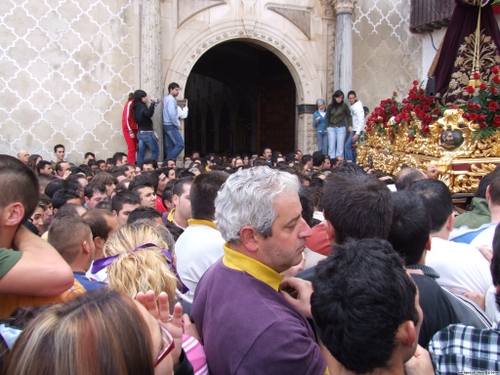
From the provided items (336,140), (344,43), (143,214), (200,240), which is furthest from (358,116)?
(200,240)

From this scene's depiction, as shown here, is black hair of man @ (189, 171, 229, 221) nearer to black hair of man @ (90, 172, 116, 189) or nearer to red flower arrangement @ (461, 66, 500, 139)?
black hair of man @ (90, 172, 116, 189)

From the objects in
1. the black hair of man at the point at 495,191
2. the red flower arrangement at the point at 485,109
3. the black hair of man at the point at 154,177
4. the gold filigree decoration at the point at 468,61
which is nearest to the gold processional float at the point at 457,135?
the red flower arrangement at the point at 485,109

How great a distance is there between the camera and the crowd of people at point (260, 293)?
1.28 metres

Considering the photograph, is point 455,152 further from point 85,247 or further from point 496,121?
point 85,247

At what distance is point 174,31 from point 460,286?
9580 millimetres

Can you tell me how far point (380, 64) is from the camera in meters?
12.6

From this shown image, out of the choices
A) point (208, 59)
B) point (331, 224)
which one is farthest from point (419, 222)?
point (208, 59)

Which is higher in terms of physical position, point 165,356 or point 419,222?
point 419,222

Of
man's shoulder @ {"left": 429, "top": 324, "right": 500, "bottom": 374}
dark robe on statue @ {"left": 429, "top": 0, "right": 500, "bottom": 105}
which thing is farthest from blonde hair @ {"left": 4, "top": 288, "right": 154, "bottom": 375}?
dark robe on statue @ {"left": 429, "top": 0, "right": 500, "bottom": 105}

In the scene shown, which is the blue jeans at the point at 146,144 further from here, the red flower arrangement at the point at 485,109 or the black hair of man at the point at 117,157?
the red flower arrangement at the point at 485,109

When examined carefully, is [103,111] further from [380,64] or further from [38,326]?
[38,326]

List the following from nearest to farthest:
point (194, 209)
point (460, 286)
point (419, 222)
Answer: point (419, 222) → point (460, 286) → point (194, 209)

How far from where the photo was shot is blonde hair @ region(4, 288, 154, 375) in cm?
119

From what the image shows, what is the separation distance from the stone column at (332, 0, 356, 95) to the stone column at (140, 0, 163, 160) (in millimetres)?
4052
